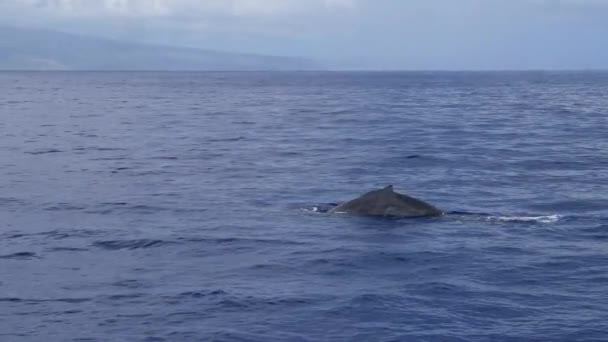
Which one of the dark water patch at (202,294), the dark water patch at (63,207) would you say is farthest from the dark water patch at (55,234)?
the dark water patch at (202,294)

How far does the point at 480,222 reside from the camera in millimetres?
24734

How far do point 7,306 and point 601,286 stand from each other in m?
10.2

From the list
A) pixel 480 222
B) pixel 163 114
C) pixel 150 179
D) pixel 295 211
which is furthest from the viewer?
pixel 163 114

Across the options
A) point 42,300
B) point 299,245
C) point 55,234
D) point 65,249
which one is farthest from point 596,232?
point 42,300

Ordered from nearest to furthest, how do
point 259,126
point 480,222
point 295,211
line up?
point 480,222
point 295,211
point 259,126

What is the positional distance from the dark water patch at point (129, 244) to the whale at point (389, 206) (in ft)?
16.9

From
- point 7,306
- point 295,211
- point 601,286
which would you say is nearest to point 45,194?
point 295,211

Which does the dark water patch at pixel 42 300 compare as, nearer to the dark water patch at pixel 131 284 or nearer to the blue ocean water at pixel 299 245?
the blue ocean water at pixel 299 245

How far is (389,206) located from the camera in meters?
25.0

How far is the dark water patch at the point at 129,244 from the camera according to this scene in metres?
22.2

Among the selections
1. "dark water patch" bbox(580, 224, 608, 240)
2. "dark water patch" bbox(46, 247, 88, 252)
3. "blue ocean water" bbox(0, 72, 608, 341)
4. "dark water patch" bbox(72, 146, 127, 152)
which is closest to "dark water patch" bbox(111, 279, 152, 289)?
"blue ocean water" bbox(0, 72, 608, 341)

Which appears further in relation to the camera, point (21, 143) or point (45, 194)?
point (21, 143)

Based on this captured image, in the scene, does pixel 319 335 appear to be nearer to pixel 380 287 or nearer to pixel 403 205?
pixel 380 287

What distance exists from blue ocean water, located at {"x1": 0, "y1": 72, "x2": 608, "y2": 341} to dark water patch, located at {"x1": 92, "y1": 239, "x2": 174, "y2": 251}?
9 centimetres
